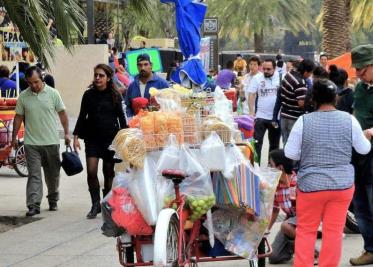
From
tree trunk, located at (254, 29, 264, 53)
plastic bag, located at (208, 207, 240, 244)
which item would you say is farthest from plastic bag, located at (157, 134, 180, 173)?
tree trunk, located at (254, 29, 264, 53)

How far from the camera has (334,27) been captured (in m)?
26.8

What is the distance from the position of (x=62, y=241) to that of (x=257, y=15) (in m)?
40.7

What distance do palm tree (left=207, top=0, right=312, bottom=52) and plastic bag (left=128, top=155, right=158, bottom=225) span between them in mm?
42432

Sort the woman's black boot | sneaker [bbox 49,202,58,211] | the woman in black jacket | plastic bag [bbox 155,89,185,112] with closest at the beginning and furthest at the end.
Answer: plastic bag [bbox 155,89,185,112] → the woman in black jacket → the woman's black boot → sneaker [bbox 49,202,58,211]

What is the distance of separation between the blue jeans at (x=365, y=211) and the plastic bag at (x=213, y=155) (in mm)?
1856

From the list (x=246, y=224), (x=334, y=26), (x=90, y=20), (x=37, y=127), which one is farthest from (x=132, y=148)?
(x=334, y=26)

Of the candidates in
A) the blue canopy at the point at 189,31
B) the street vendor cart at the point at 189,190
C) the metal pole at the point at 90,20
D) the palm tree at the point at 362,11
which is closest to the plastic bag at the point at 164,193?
the street vendor cart at the point at 189,190

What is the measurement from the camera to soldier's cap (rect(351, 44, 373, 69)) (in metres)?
7.62

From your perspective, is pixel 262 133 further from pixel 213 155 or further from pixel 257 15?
pixel 257 15

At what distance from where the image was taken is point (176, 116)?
6.67 metres

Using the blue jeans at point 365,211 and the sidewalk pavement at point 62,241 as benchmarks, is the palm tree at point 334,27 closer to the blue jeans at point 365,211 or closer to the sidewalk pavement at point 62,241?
the sidewalk pavement at point 62,241

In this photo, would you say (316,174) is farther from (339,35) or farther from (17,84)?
(339,35)

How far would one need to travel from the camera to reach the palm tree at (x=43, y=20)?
955 cm

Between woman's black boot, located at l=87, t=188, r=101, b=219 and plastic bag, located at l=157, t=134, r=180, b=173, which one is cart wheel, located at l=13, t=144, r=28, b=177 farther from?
plastic bag, located at l=157, t=134, r=180, b=173
